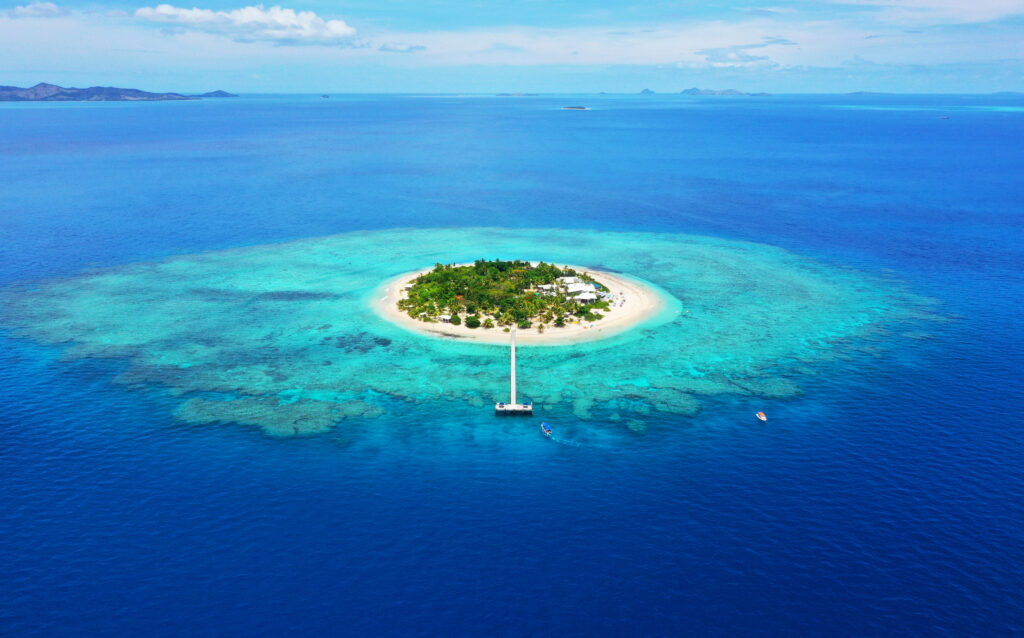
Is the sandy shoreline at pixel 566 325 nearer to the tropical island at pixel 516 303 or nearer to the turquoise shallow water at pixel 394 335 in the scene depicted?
the tropical island at pixel 516 303

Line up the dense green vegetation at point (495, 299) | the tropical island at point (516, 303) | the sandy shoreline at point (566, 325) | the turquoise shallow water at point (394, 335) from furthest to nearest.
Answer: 1. the dense green vegetation at point (495, 299)
2. the tropical island at point (516, 303)
3. the sandy shoreline at point (566, 325)
4. the turquoise shallow water at point (394, 335)

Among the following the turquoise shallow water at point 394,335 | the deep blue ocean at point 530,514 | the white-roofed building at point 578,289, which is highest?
the white-roofed building at point 578,289

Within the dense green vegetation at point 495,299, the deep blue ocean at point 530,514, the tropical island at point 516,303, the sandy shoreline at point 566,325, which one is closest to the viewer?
the deep blue ocean at point 530,514

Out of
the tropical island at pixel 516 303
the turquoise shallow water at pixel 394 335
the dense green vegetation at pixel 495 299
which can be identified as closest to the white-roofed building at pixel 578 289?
the tropical island at pixel 516 303

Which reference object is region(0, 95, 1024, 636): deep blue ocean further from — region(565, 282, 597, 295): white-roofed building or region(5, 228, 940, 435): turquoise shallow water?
region(565, 282, 597, 295): white-roofed building

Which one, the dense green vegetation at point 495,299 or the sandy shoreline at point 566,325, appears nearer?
the sandy shoreline at point 566,325

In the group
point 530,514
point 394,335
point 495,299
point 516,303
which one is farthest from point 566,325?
point 530,514

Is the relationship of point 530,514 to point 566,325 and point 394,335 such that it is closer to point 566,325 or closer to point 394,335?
point 566,325

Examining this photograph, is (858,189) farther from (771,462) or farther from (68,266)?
(68,266)
